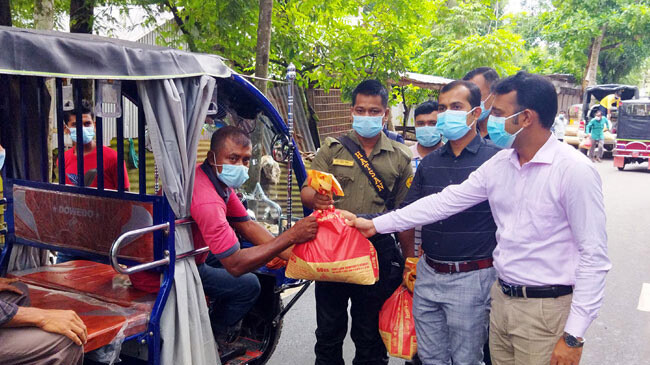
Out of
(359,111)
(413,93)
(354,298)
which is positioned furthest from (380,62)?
(413,93)

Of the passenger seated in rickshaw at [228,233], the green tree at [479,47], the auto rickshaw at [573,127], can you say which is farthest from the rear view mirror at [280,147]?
the auto rickshaw at [573,127]

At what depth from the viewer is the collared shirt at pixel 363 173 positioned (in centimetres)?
372

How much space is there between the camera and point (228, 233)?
3.34m

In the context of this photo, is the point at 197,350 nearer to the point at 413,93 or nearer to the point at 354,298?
the point at 354,298

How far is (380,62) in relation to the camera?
26.9 ft

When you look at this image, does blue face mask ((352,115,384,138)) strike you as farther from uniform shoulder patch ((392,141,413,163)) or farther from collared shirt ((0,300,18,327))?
collared shirt ((0,300,18,327))

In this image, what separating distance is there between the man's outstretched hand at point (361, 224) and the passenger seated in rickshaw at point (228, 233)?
0.20m

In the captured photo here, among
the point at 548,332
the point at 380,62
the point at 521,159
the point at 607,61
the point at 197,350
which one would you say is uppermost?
the point at 607,61

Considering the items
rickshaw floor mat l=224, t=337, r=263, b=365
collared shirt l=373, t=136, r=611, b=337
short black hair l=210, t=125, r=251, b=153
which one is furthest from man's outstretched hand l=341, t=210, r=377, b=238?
rickshaw floor mat l=224, t=337, r=263, b=365

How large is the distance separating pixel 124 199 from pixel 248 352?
149 centimetres

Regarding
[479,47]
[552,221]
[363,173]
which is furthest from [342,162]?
[479,47]

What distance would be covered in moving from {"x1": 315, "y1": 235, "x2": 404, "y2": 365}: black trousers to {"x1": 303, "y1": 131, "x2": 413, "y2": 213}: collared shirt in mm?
251

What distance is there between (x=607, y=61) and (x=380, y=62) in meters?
26.3

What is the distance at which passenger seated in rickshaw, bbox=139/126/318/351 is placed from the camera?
10.8 feet
